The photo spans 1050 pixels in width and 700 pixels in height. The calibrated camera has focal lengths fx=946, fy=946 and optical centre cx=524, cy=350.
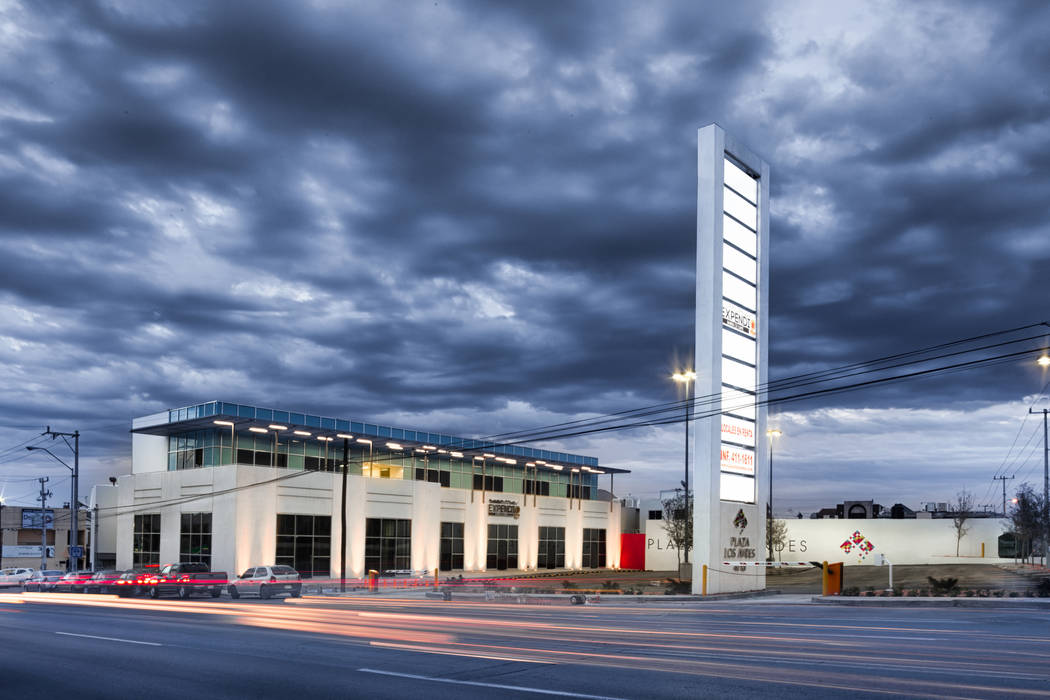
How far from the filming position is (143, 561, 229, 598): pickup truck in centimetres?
4344

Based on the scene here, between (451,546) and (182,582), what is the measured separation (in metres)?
27.8

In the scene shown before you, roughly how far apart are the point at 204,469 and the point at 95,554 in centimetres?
2081

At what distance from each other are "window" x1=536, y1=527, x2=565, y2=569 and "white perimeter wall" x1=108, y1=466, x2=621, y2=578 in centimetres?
213

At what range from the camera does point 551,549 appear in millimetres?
79250

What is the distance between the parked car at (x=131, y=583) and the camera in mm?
44750

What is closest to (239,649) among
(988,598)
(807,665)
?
(807,665)

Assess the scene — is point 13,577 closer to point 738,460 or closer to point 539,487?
point 539,487

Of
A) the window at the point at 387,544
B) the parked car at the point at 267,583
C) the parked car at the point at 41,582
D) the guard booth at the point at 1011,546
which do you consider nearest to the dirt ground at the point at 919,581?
the guard booth at the point at 1011,546

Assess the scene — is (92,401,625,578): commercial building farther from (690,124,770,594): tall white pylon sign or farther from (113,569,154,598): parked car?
(690,124,770,594): tall white pylon sign

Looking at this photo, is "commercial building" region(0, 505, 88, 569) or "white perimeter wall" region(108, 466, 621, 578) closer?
"white perimeter wall" region(108, 466, 621, 578)

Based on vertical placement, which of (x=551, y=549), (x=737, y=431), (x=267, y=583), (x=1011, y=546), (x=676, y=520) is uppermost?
(x=737, y=431)

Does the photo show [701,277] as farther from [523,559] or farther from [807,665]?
[523,559]

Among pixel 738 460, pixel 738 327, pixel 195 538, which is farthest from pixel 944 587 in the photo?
pixel 195 538

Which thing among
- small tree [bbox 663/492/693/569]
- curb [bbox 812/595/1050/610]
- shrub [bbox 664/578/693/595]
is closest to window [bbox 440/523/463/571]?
small tree [bbox 663/492/693/569]
